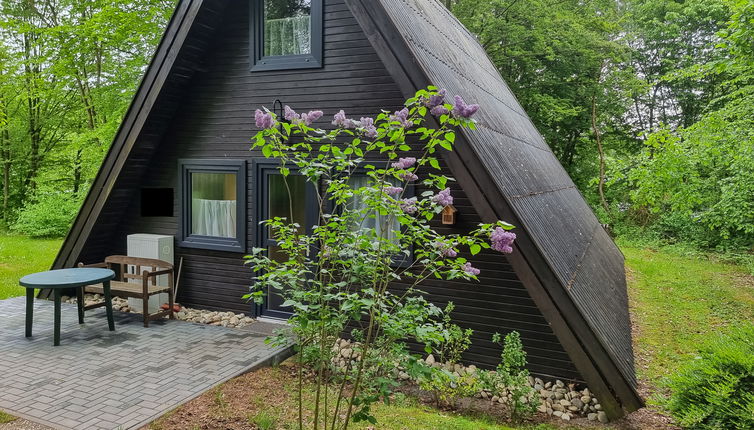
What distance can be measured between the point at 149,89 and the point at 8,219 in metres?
13.6

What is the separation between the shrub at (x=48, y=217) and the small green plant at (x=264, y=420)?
1262 centimetres

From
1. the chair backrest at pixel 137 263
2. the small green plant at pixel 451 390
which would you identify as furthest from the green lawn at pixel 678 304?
the chair backrest at pixel 137 263

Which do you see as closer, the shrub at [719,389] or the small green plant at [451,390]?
the shrub at [719,389]

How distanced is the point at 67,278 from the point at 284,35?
12.6 feet

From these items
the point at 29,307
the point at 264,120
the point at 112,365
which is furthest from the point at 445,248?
the point at 29,307

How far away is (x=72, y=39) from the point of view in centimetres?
1220

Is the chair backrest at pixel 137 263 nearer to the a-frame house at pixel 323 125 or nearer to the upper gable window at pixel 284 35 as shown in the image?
the a-frame house at pixel 323 125

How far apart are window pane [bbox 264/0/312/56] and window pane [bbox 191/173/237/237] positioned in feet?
5.92

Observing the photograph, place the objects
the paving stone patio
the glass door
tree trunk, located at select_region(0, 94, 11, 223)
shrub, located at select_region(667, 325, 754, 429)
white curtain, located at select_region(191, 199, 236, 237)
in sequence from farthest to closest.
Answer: tree trunk, located at select_region(0, 94, 11, 223) → white curtain, located at select_region(191, 199, 236, 237) → the glass door → the paving stone patio → shrub, located at select_region(667, 325, 754, 429)

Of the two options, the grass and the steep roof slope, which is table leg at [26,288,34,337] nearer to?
the grass

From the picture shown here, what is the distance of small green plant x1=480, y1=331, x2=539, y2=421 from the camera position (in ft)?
13.6

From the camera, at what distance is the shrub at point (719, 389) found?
10.8 ft

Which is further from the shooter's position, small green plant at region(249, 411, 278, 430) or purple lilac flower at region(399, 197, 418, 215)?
small green plant at region(249, 411, 278, 430)

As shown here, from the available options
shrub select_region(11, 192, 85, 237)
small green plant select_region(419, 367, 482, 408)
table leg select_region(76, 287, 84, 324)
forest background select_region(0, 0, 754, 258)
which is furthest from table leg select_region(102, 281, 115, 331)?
shrub select_region(11, 192, 85, 237)
